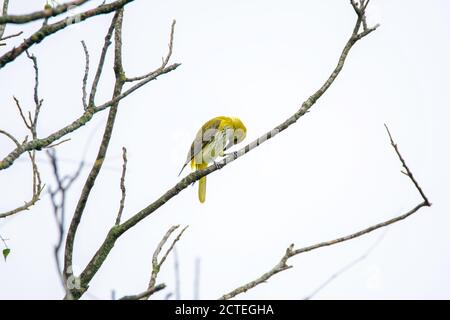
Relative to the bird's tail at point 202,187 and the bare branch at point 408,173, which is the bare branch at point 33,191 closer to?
the bare branch at point 408,173

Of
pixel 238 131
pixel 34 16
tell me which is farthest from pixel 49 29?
pixel 238 131

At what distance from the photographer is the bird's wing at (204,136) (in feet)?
22.6

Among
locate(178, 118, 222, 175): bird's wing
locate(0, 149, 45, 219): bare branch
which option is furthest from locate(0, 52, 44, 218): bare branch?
locate(178, 118, 222, 175): bird's wing

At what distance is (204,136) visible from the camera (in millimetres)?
7152

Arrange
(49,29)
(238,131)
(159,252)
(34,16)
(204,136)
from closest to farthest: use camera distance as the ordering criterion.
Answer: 1. (34,16)
2. (49,29)
3. (159,252)
4. (238,131)
5. (204,136)

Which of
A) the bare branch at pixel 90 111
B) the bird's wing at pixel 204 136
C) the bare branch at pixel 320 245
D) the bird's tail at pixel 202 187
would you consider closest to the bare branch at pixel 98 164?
the bare branch at pixel 90 111

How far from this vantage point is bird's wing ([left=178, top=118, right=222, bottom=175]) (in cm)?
689

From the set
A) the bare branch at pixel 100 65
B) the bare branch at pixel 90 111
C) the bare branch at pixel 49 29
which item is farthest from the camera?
the bare branch at pixel 100 65

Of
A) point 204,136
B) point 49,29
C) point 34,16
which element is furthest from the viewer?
point 204,136

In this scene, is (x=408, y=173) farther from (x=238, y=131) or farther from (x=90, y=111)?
(x=238, y=131)

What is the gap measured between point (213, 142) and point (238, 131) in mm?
258

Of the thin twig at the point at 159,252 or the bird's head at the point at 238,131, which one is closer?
the thin twig at the point at 159,252
